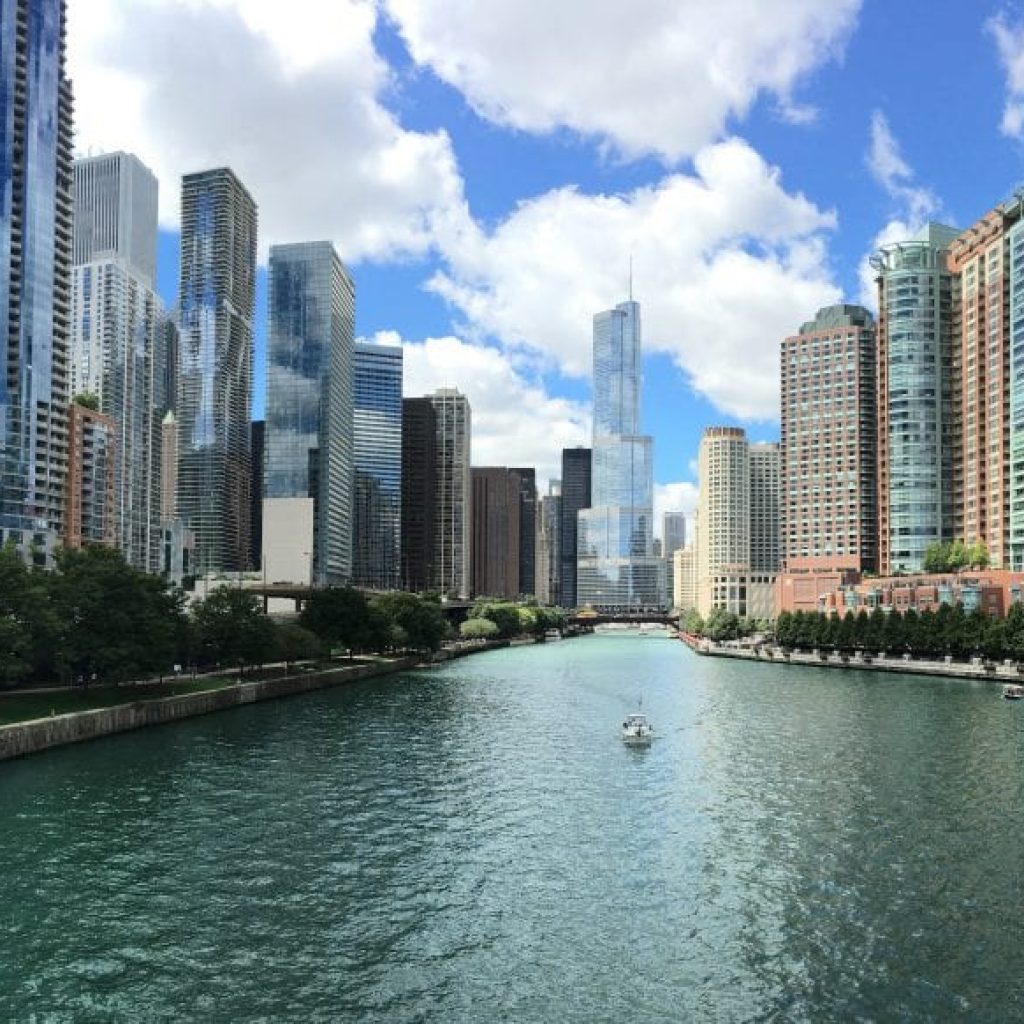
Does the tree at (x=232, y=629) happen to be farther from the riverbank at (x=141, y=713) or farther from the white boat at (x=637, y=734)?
the white boat at (x=637, y=734)

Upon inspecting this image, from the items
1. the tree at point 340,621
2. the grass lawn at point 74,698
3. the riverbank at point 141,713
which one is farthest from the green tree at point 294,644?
the grass lawn at point 74,698

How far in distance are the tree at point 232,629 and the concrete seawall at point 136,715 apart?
4.80 m

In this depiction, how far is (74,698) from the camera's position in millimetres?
106000

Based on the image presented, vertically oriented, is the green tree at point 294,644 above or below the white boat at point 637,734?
above

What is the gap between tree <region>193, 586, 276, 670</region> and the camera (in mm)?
140375

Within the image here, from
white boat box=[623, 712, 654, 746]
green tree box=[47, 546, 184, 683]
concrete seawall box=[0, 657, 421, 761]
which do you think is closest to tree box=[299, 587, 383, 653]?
concrete seawall box=[0, 657, 421, 761]

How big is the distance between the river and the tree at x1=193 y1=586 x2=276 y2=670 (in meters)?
39.5

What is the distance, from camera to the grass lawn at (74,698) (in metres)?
94.6

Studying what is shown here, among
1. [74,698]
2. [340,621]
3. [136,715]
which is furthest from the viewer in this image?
[340,621]

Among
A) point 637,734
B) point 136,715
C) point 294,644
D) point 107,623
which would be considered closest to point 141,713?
point 136,715

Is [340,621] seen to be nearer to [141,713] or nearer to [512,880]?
[141,713]

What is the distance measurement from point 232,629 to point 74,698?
35.8 m

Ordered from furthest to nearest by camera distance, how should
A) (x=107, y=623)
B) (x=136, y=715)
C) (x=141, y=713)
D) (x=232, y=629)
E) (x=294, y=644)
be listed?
(x=294, y=644) → (x=232, y=629) → (x=107, y=623) → (x=141, y=713) → (x=136, y=715)

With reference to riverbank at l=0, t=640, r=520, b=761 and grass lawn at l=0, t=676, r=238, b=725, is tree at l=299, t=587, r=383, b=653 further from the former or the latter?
grass lawn at l=0, t=676, r=238, b=725
